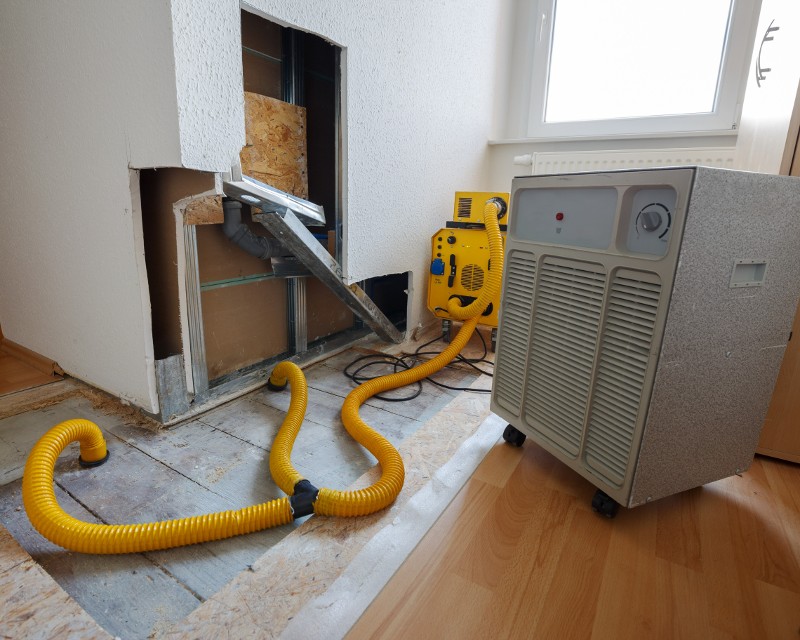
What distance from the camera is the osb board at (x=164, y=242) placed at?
1271mm

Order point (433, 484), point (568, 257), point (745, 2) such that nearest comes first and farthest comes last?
point (568, 257)
point (433, 484)
point (745, 2)

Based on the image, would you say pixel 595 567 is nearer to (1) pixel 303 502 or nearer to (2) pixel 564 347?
(2) pixel 564 347

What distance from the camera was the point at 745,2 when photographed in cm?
218

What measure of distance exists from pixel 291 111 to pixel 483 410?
1.38 meters

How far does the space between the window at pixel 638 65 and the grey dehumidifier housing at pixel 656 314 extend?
73.1 inches

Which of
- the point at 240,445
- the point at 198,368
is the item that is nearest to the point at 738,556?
the point at 240,445

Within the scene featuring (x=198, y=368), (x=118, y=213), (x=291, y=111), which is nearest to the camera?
(x=118, y=213)

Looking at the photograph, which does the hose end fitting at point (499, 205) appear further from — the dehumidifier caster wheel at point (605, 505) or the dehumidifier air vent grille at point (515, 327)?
the dehumidifier caster wheel at point (605, 505)

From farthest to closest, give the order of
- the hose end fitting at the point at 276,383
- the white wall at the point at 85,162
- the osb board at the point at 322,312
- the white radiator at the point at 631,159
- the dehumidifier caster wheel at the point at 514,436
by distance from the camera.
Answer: the white radiator at the point at 631,159 < the osb board at the point at 322,312 < the hose end fitting at the point at 276,383 < the dehumidifier caster wheel at the point at 514,436 < the white wall at the point at 85,162

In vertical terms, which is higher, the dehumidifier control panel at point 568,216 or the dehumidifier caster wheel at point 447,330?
the dehumidifier control panel at point 568,216

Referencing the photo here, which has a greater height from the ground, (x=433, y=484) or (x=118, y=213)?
(x=118, y=213)

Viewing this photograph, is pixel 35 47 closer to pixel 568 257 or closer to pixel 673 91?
pixel 568 257

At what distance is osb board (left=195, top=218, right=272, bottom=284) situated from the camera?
1.52 m

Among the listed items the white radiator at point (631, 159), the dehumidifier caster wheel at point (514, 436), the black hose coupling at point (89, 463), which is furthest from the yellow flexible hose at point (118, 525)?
the white radiator at point (631, 159)
